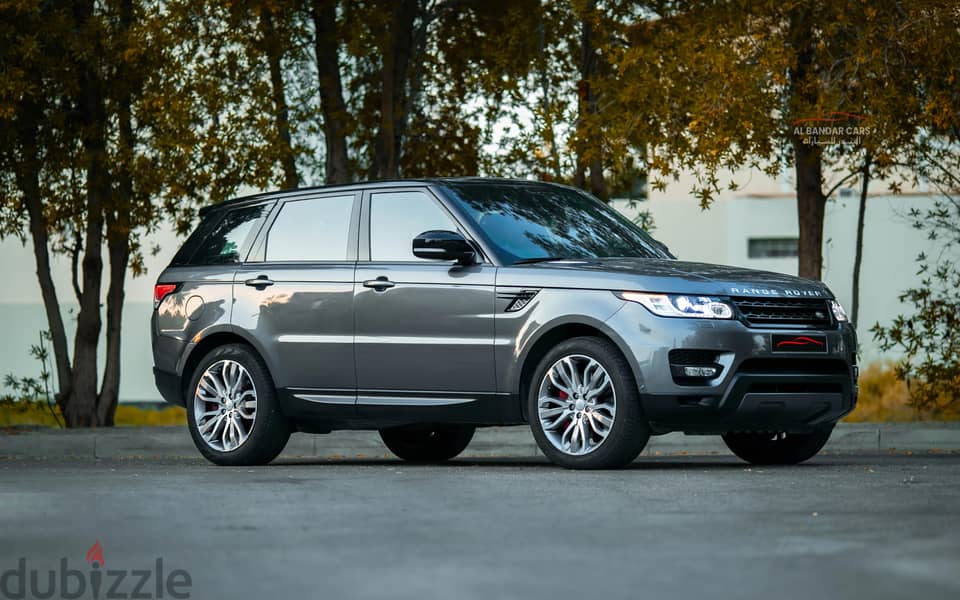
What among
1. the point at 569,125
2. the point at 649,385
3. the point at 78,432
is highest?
the point at 569,125

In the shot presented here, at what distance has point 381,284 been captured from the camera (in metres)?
10.6

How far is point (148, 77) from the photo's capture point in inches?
661

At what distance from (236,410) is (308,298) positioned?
1.00 metres

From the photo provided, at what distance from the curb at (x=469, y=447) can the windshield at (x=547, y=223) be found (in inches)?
127

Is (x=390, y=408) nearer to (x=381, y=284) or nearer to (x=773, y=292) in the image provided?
(x=381, y=284)

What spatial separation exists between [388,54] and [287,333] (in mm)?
6275

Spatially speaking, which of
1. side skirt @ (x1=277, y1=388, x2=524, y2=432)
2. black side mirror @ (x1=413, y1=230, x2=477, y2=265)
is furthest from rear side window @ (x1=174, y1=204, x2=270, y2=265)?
black side mirror @ (x1=413, y1=230, x2=477, y2=265)

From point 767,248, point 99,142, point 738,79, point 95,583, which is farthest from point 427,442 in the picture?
point 767,248

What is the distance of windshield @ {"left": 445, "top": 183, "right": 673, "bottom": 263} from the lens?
10422mm

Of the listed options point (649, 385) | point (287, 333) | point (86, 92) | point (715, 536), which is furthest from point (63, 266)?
point (715, 536)

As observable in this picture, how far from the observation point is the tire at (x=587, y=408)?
9586 mm

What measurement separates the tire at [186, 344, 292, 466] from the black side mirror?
5.51ft

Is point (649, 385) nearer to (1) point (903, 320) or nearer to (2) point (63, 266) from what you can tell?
(1) point (903, 320)

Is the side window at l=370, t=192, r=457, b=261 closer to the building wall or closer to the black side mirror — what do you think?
the black side mirror
